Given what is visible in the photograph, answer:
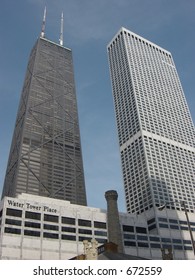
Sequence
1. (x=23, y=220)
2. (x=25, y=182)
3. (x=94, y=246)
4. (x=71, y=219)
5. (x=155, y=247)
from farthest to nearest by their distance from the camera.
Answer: (x=25, y=182), (x=155, y=247), (x=71, y=219), (x=23, y=220), (x=94, y=246)

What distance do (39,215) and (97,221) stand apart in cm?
2566

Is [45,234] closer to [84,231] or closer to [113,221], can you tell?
[84,231]

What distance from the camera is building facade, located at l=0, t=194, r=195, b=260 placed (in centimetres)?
11000

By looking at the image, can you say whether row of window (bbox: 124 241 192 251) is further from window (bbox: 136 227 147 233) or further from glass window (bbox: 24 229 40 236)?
glass window (bbox: 24 229 40 236)

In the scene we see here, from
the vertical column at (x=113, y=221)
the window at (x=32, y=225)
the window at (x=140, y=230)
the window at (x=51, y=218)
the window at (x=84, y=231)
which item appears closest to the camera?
the vertical column at (x=113, y=221)

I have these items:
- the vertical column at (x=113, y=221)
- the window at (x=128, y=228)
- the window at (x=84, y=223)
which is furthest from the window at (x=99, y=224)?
the vertical column at (x=113, y=221)

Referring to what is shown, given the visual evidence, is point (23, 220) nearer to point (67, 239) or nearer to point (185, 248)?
point (67, 239)

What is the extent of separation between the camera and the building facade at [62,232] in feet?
361

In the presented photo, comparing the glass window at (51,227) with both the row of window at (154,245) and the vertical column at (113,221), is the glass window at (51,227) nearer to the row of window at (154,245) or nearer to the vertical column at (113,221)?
the vertical column at (113,221)

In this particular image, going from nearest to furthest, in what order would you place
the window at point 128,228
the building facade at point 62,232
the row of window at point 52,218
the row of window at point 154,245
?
the building facade at point 62,232, the row of window at point 52,218, the row of window at point 154,245, the window at point 128,228

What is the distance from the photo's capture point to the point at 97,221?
132000 mm

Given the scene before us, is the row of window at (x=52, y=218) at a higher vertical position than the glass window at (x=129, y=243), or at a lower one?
higher
